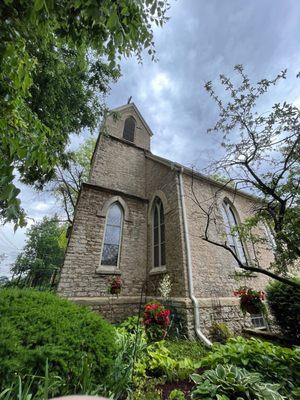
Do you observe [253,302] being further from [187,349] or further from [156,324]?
[156,324]

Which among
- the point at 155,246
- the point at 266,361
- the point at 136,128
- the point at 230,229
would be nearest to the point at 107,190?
the point at 155,246

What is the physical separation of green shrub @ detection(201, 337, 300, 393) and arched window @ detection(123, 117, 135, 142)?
39.8 ft

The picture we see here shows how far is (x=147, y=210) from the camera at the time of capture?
10023 millimetres

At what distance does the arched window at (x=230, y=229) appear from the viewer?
894 cm

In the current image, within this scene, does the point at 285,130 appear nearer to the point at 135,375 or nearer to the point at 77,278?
the point at 135,375

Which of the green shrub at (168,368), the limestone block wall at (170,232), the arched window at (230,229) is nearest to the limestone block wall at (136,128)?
the limestone block wall at (170,232)

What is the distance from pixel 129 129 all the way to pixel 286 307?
12567 millimetres

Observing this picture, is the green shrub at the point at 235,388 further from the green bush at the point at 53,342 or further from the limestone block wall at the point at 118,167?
the limestone block wall at the point at 118,167

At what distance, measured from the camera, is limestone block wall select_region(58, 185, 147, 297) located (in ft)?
23.9

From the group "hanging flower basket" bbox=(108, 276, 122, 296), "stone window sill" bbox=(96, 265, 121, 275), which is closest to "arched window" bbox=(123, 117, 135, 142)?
"stone window sill" bbox=(96, 265, 121, 275)

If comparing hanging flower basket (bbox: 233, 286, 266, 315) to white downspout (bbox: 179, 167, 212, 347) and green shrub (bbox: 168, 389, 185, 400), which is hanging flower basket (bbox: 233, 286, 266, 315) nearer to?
white downspout (bbox: 179, 167, 212, 347)

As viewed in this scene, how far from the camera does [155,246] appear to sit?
8.80 m

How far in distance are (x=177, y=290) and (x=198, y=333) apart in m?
1.35

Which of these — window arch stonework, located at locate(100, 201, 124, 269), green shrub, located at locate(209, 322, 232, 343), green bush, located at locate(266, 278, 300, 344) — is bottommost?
green shrub, located at locate(209, 322, 232, 343)
